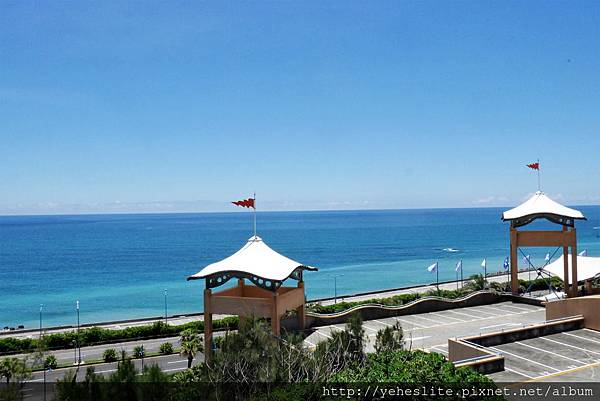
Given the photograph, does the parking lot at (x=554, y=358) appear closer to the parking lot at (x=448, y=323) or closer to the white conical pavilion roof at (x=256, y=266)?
the parking lot at (x=448, y=323)

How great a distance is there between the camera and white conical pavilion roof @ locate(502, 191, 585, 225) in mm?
33062

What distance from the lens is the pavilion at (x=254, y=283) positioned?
23781 mm

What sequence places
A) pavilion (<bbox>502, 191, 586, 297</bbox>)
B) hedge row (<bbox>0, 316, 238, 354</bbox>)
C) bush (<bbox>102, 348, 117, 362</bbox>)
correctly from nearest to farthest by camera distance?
bush (<bbox>102, 348, 117, 362</bbox>)
pavilion (<bbox>502, 191, 586, 297</bbox>)
hedge row (<bbox>0, 316, 238, 354</bbox>)

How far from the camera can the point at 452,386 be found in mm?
12820

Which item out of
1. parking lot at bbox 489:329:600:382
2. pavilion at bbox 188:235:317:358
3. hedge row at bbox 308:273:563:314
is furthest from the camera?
hedge row at bbox 308:273:563:314

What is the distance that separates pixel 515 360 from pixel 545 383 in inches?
107

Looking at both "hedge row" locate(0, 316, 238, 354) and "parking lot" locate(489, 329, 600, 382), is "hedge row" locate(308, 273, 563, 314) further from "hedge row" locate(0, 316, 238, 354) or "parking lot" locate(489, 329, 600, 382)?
"parking lot" locate(489, 329, 600, 382)

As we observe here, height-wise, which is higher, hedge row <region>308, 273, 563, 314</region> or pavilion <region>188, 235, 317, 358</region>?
pavilion <region>188, 235, 317, 358</region>

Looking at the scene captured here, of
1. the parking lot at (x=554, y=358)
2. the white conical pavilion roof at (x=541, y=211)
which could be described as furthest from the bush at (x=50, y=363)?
the white conical pavilion roof at (x=541, y=211)

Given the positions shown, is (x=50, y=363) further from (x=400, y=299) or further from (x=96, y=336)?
(x=400, y=299)

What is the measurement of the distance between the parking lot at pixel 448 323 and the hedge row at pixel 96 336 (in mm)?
10606

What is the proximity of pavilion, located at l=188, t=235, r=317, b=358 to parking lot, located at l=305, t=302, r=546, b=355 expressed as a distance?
8.15 feet

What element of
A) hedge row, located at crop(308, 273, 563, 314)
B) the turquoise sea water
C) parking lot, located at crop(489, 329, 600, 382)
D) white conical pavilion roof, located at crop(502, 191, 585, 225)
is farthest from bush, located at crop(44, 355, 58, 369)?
the turquoise sea water

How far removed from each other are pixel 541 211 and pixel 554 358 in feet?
53.6
